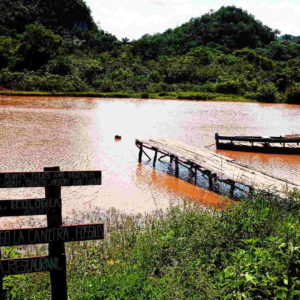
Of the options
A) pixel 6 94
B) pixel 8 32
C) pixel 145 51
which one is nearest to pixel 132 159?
pixel 6 94

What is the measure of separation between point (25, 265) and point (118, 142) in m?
16.0

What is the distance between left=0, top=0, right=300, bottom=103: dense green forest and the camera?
48.8 meters

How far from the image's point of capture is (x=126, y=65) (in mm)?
59125

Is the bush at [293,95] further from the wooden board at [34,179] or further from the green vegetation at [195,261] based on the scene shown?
the wooden board at [34,179]

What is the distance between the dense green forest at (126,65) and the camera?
160 ft

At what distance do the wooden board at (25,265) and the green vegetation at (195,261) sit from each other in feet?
1.79

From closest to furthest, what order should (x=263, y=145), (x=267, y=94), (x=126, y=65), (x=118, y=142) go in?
(x=263, y=145), (x=118, y=142), (x=267, y=94), (x=126, y=65)

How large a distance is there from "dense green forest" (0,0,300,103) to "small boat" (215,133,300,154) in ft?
94.1

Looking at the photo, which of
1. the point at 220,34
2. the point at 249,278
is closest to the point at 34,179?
the point at 249,278

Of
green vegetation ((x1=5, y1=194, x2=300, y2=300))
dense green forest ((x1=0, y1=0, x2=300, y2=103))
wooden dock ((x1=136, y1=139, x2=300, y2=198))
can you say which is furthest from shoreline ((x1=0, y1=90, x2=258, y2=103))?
green vegetation ((x1=5, y1=194, x2=300, y2=300))

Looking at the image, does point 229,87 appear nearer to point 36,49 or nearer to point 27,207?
point 36,49

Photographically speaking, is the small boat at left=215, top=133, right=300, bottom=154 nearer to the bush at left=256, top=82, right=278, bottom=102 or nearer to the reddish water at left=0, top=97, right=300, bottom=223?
the reddish water at left=0, top=97, right=300, bottom=223

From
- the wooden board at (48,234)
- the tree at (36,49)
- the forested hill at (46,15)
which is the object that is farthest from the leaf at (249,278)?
the forested hill at (46,15)

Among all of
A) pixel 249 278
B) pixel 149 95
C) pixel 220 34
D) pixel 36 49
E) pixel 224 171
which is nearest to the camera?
pixel 249 278
